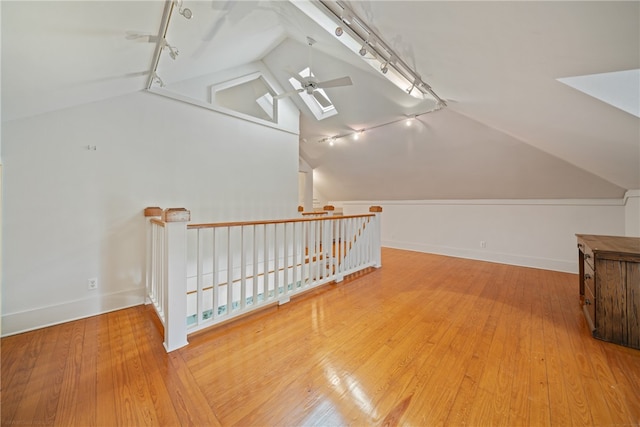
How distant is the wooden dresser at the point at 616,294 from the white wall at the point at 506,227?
7.63ft

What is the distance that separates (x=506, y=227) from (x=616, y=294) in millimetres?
2934

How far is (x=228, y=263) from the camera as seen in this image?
2.13 meters

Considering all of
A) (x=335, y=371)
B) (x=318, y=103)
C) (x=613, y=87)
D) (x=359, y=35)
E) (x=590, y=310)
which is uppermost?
(x=318, y=103)

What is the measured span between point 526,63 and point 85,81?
333 cm

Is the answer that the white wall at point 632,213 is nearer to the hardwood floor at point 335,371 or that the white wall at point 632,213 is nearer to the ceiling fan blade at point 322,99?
the hardwood floor at point 335,371

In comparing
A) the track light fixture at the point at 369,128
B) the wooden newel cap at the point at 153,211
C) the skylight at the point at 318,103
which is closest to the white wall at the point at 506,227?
the track light fixture at the point at 369,128

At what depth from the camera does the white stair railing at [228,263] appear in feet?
5.85

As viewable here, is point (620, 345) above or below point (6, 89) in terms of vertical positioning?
below

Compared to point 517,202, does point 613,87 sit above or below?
above

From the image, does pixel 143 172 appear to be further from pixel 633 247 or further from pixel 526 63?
pixel 633 247

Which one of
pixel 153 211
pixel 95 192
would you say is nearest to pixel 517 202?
pixel 153 211

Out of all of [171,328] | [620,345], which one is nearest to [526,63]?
[620,345]

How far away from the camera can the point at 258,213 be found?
4.00 metres

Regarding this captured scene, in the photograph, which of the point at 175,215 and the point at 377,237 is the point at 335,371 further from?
the point at 377,237
